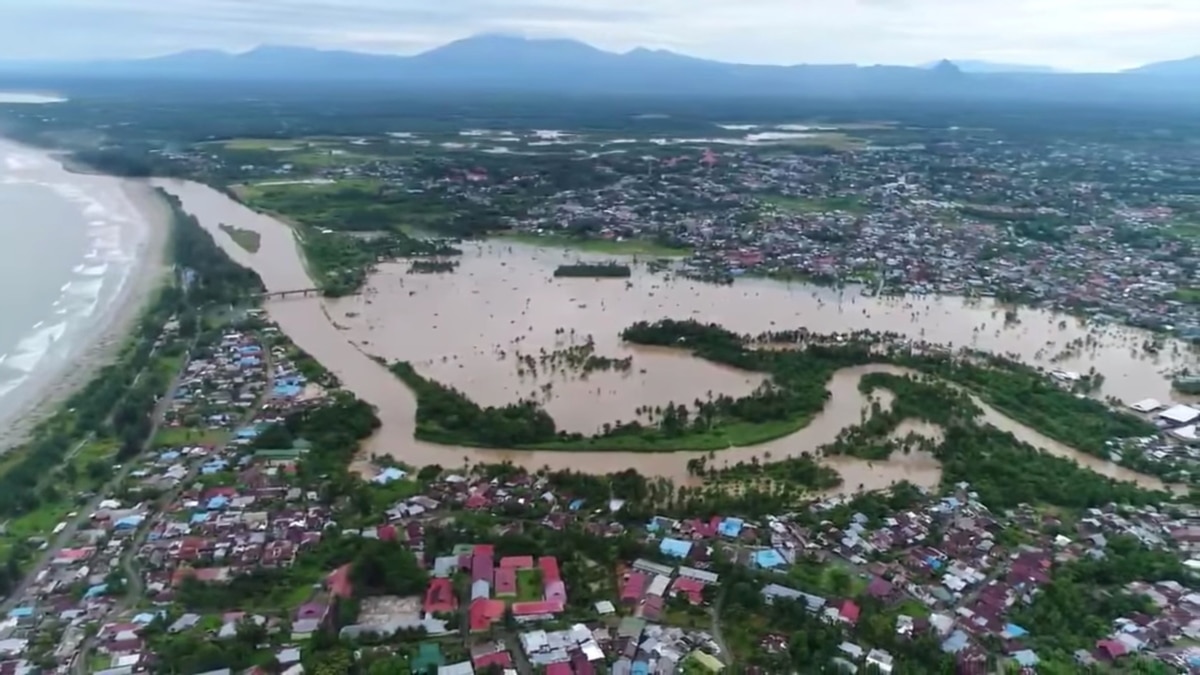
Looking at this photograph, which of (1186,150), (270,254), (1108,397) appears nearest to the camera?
(1108,397)

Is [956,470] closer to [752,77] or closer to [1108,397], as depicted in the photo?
[1108,397]

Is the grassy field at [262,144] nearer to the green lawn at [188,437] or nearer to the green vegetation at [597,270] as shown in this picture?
the green vegetation at [597,270]

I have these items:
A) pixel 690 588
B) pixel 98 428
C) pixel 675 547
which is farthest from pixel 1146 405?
pixel 98 428

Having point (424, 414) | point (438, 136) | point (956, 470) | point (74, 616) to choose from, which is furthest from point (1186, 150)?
point (74, 616)

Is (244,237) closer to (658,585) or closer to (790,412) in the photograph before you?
(790,412)

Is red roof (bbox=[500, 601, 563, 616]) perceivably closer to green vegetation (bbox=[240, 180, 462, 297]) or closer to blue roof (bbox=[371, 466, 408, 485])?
blue roof (bbox=[371, 466, 408, 485])
